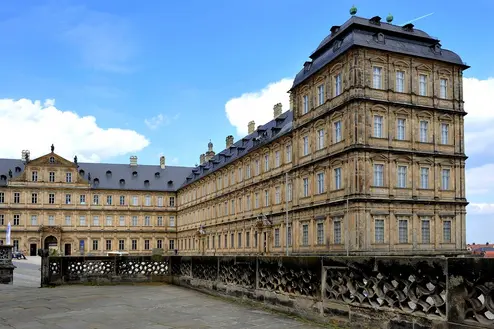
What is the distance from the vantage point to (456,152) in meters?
39.1

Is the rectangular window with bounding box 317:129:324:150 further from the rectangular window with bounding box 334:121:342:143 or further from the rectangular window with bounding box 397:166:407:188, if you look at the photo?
the rectangular window with bounding box 397:166:407:188

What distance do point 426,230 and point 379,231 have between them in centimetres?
394

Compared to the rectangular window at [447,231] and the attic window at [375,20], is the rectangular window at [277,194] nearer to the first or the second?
the rectangular window at [447,231]

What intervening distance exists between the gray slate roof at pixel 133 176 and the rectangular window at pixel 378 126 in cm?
5538

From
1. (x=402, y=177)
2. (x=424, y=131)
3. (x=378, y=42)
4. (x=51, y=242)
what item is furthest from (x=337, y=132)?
(x=51, y=242)

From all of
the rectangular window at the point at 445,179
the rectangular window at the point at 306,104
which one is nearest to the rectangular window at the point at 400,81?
the rectangular window at the point at 445,179

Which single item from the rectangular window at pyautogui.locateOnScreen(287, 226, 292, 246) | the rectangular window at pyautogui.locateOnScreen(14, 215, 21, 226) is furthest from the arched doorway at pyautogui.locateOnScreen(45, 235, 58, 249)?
the rectangular window at pyautogui.locateOnScreen(287, 226, 292, 246)

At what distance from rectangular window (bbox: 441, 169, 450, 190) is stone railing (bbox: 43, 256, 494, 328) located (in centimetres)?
2747

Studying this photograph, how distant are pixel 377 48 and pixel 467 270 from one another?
31.9 m

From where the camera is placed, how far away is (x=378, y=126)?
3653 cm

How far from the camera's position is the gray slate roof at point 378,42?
36.6 meters

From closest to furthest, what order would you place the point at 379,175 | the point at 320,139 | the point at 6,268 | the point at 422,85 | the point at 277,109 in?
the point at 6,268
the point at 379,175
the point at 422,85
the point at 320,139
the point at 277,109

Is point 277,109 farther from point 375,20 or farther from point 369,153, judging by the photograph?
point 369,153

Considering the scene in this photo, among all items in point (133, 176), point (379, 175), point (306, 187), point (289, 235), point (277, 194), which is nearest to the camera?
point (379, 175)
